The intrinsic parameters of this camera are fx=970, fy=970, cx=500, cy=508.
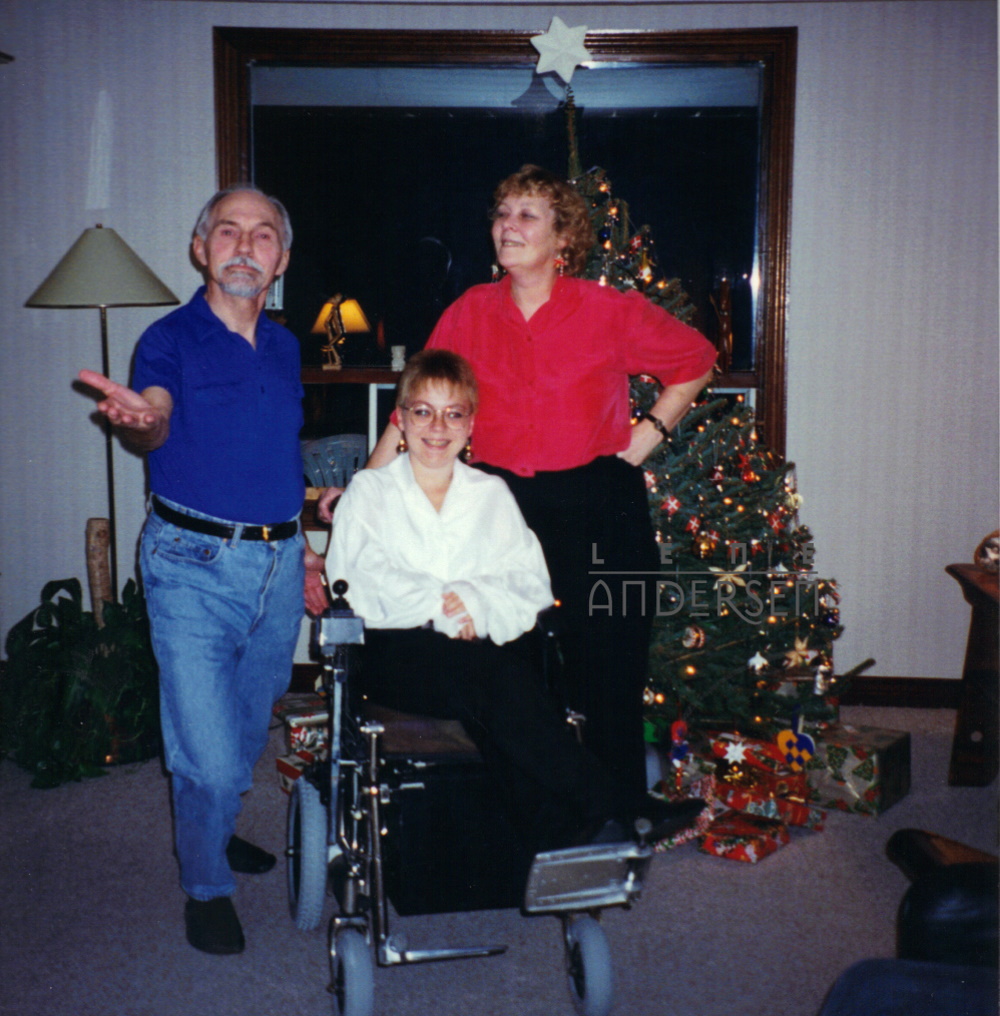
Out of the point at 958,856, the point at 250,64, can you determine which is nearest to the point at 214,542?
the point at 958,856

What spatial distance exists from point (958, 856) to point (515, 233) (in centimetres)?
170

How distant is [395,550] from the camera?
2.34 metres

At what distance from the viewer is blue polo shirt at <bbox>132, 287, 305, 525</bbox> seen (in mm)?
2230

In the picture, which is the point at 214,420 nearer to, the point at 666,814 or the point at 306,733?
the point at 666,814

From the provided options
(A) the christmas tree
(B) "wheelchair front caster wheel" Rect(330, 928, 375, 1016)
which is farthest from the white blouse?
(A) the christmas tree

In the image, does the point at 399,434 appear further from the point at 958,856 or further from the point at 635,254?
the point at 958,856

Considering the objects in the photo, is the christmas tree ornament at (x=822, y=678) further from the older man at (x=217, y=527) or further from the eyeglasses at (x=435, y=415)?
the older man at (x=217, y=527)

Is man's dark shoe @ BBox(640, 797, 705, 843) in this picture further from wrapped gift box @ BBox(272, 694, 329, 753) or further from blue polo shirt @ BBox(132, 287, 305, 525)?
wrapped gift box @ BBox(272, 694, 329, 753)

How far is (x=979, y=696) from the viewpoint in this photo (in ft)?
10.8

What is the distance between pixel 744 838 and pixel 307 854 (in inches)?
51.1

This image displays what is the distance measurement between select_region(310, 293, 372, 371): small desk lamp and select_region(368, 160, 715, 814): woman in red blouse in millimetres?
2019

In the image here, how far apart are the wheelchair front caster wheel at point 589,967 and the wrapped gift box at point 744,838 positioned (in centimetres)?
88

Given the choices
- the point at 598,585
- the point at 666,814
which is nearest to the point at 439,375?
the point at 598,585

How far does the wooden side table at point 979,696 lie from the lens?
3229 millimetres
